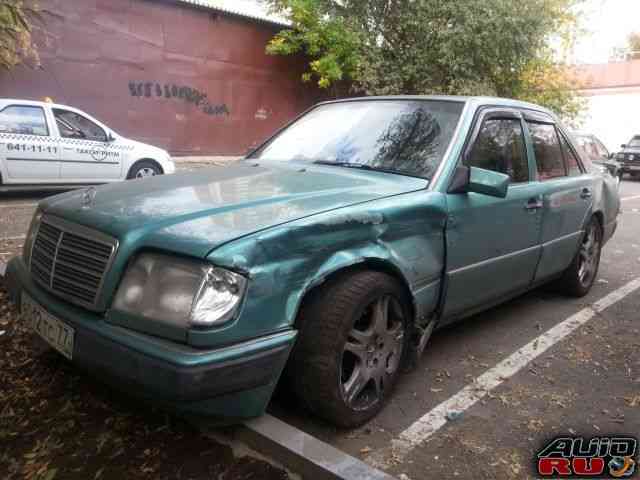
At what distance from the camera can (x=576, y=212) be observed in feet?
13.7

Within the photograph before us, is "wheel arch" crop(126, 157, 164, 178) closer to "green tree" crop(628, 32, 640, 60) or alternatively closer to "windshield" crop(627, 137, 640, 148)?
"windshield" crop(627, 137, 640, 148)

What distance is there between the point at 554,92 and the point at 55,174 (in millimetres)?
13878

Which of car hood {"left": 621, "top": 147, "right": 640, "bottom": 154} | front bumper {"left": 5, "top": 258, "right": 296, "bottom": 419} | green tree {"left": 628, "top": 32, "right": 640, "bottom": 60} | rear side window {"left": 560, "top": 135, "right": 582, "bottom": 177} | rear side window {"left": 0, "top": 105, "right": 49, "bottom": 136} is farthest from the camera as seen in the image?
green tree {"left": 628, "top": 32, "right": 640, "bottom": 60}

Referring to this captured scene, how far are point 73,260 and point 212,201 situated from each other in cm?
62

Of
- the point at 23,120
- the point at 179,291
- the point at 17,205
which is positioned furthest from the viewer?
the point at 23,120

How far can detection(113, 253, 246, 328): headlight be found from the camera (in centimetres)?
194

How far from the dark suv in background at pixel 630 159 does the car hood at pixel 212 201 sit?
721 inches

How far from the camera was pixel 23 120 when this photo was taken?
8258 millimetres

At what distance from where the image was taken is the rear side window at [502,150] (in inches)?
127

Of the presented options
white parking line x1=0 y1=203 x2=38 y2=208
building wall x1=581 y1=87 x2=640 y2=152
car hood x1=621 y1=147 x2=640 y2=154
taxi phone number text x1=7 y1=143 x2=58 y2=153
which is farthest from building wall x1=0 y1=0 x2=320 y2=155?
building wall x1=581 y1=87 x2=640 y2=152

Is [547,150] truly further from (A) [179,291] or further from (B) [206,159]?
(B) [206,159]

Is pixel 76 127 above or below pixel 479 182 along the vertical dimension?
below

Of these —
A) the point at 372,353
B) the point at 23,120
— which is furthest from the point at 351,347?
the point at 23,120

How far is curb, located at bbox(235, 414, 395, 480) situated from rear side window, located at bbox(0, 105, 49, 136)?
766 centimetres
